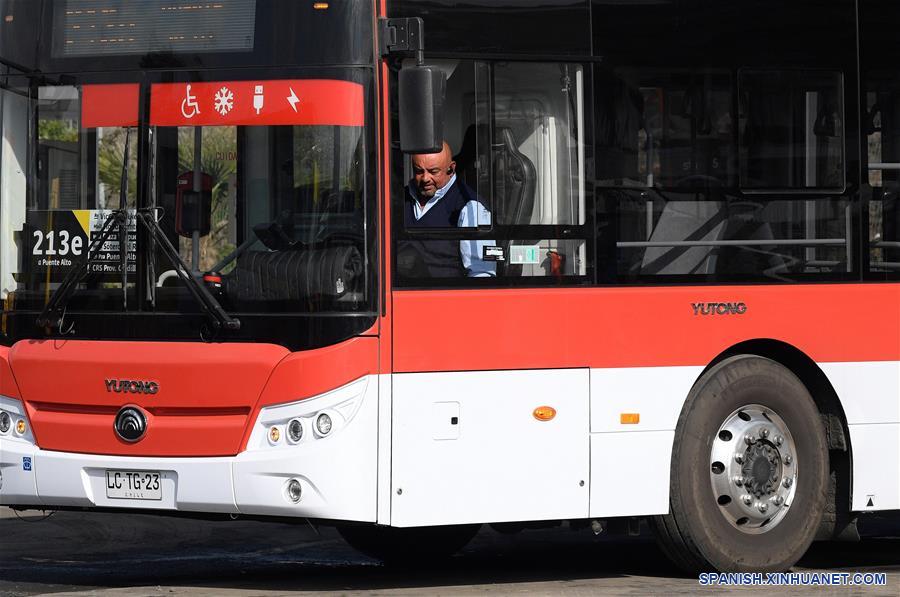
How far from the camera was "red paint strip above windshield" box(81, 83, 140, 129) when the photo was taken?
9.41m

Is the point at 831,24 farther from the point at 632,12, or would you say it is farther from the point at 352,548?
the point at 352,548

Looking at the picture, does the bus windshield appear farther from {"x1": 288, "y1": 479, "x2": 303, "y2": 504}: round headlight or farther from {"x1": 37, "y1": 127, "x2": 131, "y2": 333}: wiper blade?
{"x1": 288, "y1": 479, "x2": 303, "y2": 504}: round headlight

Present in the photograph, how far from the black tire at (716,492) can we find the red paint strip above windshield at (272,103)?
253 cm

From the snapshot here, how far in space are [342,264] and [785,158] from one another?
2.74 meters

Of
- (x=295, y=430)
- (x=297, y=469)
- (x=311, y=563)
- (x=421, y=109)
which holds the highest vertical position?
(x=421, y=109)

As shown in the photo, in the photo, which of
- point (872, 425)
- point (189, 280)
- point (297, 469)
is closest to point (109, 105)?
point (189, 280)

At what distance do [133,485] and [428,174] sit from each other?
7.24ft

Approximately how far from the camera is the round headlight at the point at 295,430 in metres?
9.06

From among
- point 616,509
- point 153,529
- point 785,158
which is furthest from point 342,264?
point 153,529

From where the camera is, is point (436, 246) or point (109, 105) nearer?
point (436, 246)

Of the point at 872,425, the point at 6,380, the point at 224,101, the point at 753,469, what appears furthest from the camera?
the point at 872,425

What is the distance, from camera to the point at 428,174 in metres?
9.34

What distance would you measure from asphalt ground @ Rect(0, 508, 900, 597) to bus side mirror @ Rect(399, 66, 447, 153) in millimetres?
2439

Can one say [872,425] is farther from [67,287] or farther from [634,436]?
[67,287]
